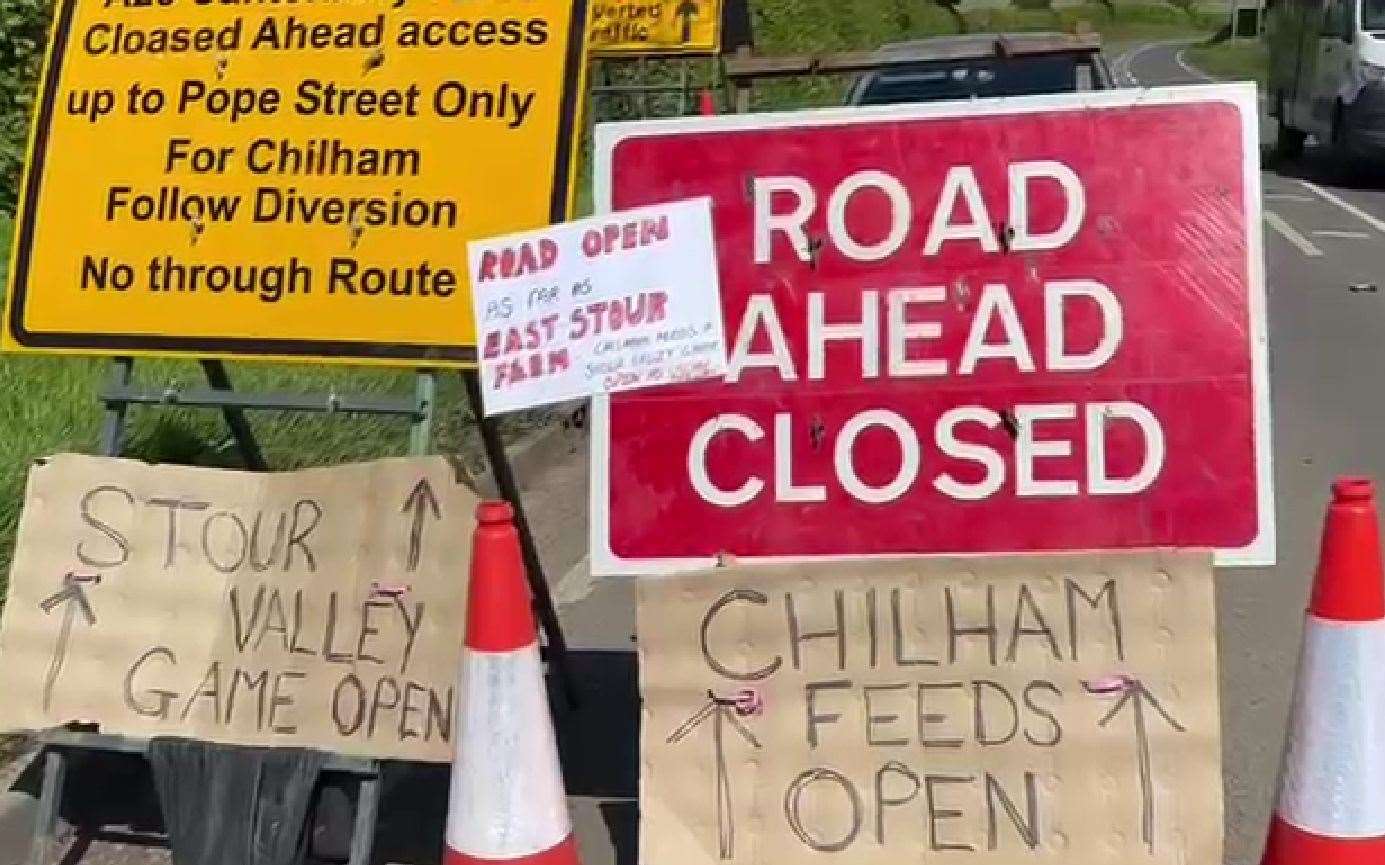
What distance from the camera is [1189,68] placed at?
47469 millimetres

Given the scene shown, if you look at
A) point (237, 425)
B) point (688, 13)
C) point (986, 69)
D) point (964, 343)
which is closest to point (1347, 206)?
point (688, 13)

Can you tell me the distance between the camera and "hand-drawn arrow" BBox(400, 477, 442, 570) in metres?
3.79

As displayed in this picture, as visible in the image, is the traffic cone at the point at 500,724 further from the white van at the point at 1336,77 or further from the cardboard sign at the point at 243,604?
the white van at the point at 1336,77

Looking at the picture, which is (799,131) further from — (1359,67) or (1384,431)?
(1359,67)

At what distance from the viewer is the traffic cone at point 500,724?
3.35 meters

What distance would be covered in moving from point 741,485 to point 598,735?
135 centimetres

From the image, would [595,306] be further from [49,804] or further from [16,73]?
[16,73]

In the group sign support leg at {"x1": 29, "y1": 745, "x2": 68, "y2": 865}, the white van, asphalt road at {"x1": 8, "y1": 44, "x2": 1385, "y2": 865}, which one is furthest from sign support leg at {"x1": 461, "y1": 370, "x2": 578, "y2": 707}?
the white van

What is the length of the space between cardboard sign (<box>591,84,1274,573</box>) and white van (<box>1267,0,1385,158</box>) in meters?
16.7

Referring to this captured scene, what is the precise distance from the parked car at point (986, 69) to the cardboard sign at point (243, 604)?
571cm

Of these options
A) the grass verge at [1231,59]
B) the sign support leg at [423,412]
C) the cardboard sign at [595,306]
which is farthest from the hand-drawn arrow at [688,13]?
the grass verge at [1231,59]

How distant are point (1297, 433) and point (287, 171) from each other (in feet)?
18.6

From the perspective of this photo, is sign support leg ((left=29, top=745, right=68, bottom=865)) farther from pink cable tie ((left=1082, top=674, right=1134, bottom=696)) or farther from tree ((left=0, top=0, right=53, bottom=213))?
tree ((left=0, top=0, right=53, bottom=213))

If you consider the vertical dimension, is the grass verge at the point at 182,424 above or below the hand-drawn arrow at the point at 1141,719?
above
